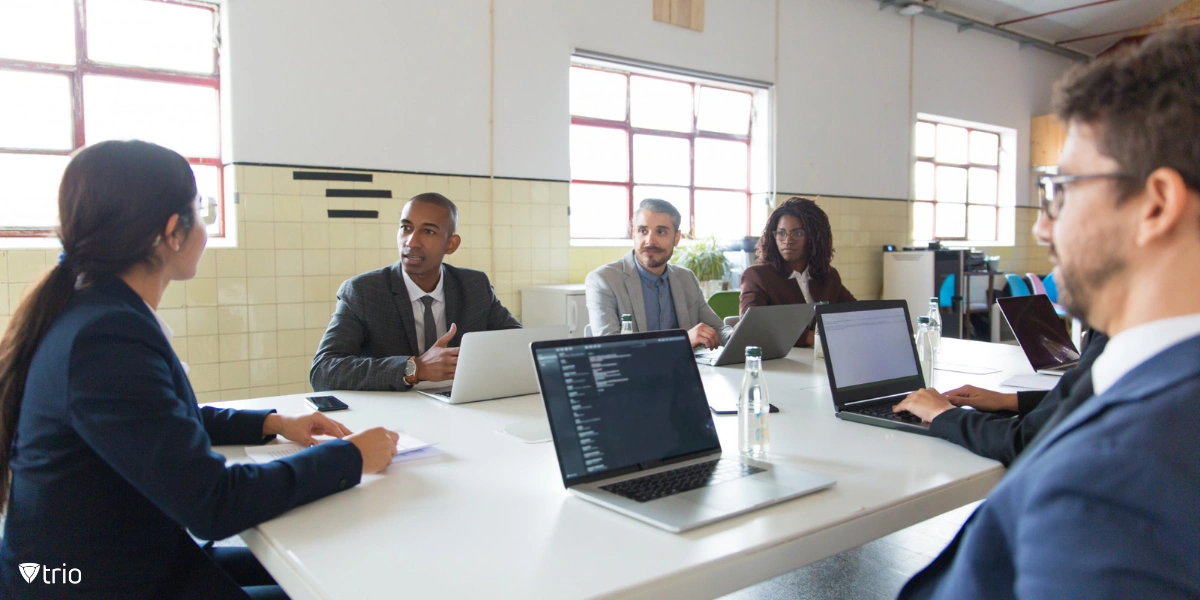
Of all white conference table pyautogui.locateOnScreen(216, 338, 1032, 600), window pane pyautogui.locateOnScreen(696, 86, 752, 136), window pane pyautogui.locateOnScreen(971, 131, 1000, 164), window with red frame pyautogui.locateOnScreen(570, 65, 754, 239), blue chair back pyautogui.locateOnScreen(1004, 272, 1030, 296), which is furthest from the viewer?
window pane pyautogui.locateOnScreen(971, 131, 1000, 164)

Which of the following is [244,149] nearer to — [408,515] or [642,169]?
[642,169]

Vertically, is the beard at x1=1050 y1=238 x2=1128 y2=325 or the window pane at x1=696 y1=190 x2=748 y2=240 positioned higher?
the window pane at x1=696 y1=190 x2=748 y2=240

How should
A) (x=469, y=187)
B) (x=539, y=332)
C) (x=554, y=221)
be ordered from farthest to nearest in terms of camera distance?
1. (x=554, y=221)
2. (x=469, y=187)
3. (x=539, y=332)

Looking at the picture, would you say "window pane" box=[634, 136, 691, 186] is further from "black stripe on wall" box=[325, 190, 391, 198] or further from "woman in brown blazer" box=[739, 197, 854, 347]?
"woman in brown blazer" box=[739, 197, 854, 347]

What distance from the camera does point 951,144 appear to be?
8.29 m

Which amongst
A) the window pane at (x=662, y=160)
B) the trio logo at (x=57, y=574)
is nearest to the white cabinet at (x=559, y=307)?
the window pane at (x=662, y=160)

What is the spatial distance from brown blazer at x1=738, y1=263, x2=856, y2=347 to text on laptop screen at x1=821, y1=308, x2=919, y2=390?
133 centimetres

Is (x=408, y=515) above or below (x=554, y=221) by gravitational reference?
below

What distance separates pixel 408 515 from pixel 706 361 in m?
1.74

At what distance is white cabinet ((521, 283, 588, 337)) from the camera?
4.73 meters

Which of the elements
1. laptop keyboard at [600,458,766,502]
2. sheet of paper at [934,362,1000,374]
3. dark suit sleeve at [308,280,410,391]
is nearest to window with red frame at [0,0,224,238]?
dark suit sleeve at [308,280,410,391]

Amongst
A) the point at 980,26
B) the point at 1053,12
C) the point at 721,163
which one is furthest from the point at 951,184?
the point at 721,163

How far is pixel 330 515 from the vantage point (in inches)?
47.8

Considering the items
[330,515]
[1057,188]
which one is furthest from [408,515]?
[1057,188]
